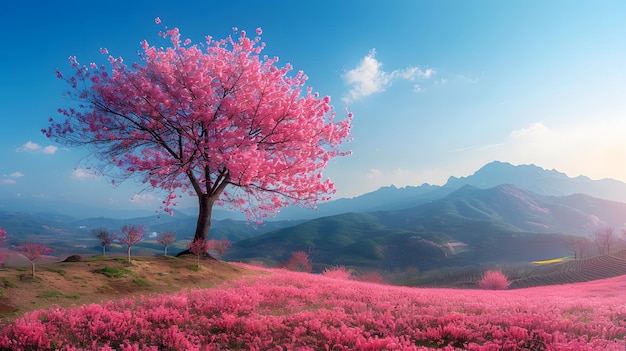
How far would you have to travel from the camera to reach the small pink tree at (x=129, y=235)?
19625mm

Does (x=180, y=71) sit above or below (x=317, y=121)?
above

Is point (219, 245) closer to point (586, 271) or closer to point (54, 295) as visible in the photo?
point (54, 295)

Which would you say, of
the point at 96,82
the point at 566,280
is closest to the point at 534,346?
the point at 96,82

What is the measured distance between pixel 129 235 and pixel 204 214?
584cm

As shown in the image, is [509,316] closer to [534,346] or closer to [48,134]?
[534,346]

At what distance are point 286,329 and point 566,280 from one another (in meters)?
51.7

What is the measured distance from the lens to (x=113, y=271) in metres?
16.7

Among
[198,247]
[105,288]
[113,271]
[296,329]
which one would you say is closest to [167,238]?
[198,247]

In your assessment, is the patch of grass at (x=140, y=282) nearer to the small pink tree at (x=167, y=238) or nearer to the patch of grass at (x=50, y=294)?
the patch of grass at (x=50, y=294)

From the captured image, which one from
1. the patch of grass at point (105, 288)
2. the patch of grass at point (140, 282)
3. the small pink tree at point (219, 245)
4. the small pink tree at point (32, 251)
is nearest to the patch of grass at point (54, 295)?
the patch of grass at point (105, 288)

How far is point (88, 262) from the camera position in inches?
719

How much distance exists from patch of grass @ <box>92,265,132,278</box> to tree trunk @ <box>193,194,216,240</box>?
24.5 feet

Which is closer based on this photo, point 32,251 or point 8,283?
point 8,283

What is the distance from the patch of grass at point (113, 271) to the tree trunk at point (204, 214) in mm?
7453
